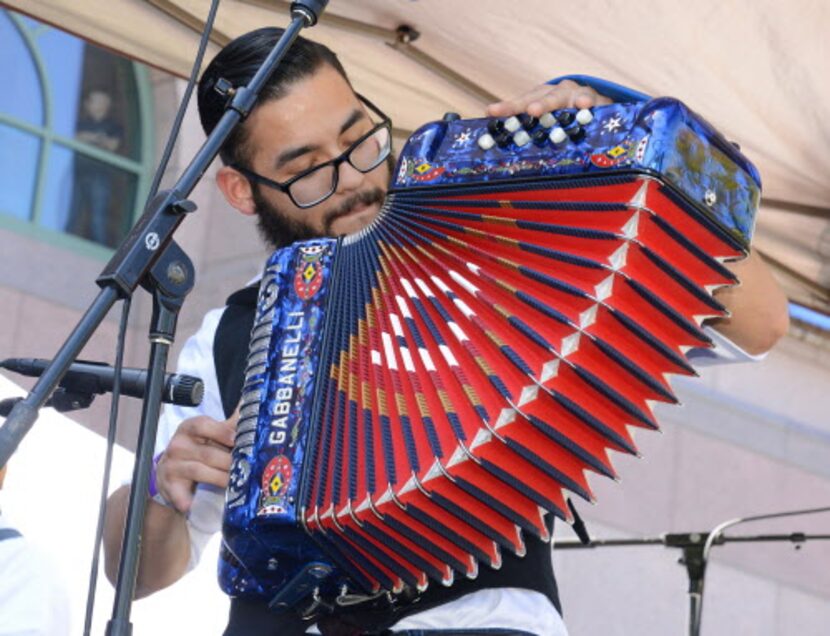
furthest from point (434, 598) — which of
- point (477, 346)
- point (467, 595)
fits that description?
point (477, 346)

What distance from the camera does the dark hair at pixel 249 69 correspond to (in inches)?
90.2

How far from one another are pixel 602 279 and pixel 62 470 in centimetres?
224

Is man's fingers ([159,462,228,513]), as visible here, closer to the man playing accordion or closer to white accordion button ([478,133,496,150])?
the man playing accordion

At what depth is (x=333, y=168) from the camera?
2.17m

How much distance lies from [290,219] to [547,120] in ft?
2.04

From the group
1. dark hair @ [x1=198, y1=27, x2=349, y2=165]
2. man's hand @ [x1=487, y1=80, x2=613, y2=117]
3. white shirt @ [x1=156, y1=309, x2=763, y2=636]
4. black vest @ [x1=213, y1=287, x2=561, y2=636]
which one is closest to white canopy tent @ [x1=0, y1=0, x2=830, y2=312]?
dark hair @ [x1=198, y1=27, x2=349, y2=165]

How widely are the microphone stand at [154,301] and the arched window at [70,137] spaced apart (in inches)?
182

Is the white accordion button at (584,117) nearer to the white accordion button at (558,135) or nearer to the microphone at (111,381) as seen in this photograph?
the white accordion button at (558,135)

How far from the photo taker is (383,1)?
8.98 feet

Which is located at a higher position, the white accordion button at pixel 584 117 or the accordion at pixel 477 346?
the white accordion button at pixel 584 117

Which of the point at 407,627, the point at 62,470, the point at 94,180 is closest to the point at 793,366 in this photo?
the point at 94,180

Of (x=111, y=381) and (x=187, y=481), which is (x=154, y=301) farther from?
(x=187, y=481)

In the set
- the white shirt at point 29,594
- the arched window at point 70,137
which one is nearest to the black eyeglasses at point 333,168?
the white shirt at point 29,594

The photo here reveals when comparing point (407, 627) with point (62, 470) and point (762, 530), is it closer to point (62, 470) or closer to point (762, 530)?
point (62, 470)
